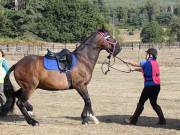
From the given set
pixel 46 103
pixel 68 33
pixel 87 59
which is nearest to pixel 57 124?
pixel 87 59

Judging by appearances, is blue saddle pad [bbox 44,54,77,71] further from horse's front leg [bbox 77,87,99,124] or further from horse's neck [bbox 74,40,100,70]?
horse's front leg [bbox 77,87,99,124]

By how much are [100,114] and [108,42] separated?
95.1 inches

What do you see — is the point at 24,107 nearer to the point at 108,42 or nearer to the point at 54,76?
the point at 54,76

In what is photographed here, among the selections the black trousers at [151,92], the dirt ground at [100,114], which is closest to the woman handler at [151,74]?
the black trousers at [151,92]

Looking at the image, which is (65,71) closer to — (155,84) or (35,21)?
(155,84)

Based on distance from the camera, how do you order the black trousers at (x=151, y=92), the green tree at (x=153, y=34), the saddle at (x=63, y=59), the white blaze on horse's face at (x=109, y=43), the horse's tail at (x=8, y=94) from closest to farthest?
the black trousers at (x=151, y=92)
the saddle at (x=63, y=59)
the horse's tail at (x=8, y=94)
the white blaze on horse's face at (x=109, y=43)
the green tree at (x=153, y=34)

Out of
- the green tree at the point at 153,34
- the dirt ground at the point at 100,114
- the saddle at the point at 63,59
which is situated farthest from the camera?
the green tree at the point at 153,34

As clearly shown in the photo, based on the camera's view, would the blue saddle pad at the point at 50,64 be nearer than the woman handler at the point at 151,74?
No

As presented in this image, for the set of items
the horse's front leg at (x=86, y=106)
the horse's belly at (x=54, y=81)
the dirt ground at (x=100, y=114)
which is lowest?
the dirt ground at (x=100, y=114)

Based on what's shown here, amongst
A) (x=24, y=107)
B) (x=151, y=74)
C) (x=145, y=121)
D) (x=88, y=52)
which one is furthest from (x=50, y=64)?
(x=145, y=121)

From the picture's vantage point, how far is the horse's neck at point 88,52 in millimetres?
13070

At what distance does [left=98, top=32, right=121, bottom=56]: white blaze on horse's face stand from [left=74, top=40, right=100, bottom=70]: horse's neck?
0.71ft

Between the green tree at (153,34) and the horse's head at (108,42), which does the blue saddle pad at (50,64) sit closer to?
the horse's head at (108,42)

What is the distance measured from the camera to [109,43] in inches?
515
